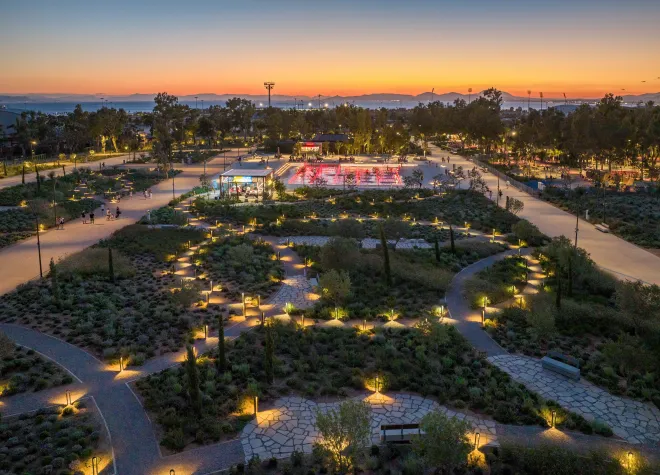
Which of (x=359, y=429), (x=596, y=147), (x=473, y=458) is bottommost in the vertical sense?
(x=473, y=458)

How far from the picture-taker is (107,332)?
18.5m

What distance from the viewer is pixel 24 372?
1584cm

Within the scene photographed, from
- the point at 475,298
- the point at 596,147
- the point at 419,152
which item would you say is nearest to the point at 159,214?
the point at 475,298

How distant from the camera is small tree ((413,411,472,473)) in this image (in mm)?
10898

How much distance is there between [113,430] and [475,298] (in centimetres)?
1466

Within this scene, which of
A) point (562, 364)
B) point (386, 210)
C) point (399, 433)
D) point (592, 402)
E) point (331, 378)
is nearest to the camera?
point (399, 433)

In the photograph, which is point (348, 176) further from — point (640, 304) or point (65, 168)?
point (640, 304)

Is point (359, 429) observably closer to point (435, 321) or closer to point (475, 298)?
point (435, 321)

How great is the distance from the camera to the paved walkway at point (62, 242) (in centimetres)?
2575

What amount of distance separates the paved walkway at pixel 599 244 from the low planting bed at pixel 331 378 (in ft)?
45.2

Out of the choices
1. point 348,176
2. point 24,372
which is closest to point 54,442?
point 24,372

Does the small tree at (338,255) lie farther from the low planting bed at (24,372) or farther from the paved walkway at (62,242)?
the paved walkway at (62,242)

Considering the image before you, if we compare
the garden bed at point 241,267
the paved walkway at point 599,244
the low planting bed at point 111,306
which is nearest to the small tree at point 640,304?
the paved walkway at point 599,244

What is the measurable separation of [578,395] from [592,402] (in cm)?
43
